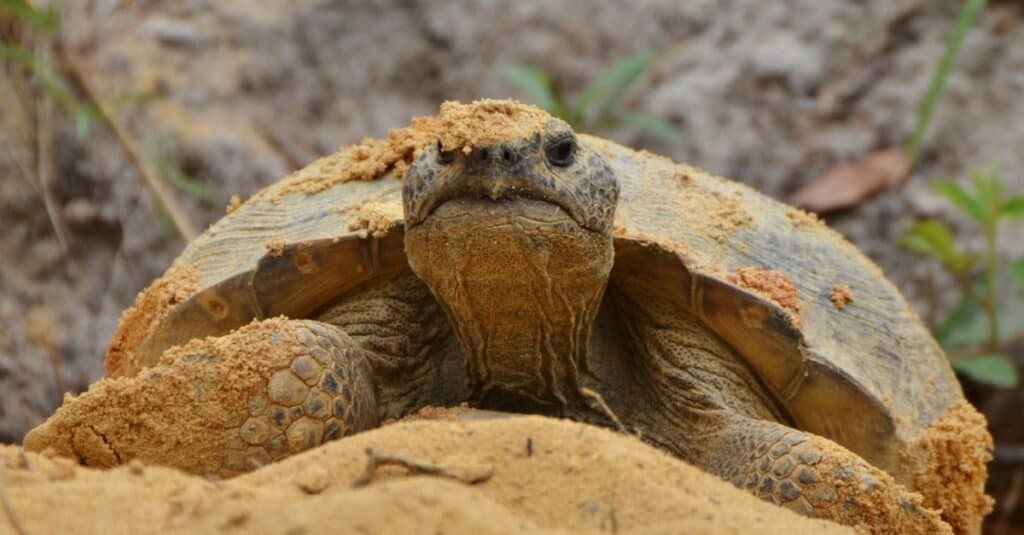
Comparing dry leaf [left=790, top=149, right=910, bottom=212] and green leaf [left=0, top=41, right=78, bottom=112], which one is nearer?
→ green leaf [left=0, top=41, right=78, bottom=112]

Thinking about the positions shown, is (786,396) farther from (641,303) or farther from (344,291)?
(344,291)

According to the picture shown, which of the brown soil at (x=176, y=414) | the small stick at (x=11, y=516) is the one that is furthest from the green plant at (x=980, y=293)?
the small stick at (x=11, y=516)

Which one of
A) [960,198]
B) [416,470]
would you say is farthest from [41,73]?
[416,470]

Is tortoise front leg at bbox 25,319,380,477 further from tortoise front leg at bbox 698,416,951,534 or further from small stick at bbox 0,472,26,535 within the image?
tortoise front leg at bbox 698,416,951,534

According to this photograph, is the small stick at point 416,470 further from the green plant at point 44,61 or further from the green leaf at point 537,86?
the green leaf at point 537,86

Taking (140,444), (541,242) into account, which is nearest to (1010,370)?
(541,242)

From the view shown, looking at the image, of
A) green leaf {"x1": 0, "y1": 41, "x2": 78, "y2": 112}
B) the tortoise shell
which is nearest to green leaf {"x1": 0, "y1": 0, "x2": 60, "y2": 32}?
green leaf {"x1": 0, "y1": 41, "x2": 78, "y2": 112}
